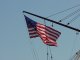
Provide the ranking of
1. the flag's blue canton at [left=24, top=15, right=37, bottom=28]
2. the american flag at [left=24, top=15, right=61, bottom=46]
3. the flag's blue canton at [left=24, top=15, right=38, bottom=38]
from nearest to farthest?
the american flag at [left=24, top=15, right=61, bottom=46] < the flag's blue canton at [left=24, top=15, right=38, bottom=38] < the flag's blue canton at [left=24, top=15, right=37, bottom=28]

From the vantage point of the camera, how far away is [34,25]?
2432 inches

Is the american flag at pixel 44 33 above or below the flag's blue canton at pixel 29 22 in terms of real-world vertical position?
below

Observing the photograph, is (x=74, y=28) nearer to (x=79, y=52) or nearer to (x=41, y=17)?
(x=41, y=17)

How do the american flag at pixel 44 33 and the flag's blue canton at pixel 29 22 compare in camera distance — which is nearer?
the american flag at pixel 44 33

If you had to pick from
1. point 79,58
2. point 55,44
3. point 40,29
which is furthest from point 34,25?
point 79,58

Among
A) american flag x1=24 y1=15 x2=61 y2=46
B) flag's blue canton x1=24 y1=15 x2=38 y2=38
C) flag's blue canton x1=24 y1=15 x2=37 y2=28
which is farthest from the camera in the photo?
flag's blue canton x1=24 y1=15 x2=37 y2=28

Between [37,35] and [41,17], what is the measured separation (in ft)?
11.3

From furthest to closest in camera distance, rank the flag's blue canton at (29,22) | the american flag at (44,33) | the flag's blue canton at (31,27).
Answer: the flag's blue canton at (29,22), the flag's blue canton at (31,27), the american flag at (44,33)

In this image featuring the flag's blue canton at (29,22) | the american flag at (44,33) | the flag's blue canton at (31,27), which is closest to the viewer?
the american flag at (44,33)

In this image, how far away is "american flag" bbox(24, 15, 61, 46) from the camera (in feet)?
195

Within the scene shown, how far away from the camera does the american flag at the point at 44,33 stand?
195 feet

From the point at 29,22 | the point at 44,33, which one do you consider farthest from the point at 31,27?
the point at 44,33

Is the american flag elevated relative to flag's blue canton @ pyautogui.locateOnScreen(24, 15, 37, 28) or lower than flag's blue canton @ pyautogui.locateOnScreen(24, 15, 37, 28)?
lower

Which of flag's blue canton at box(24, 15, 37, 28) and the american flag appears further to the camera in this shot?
flag's blue canton at box(24, 15, 37, 28)
